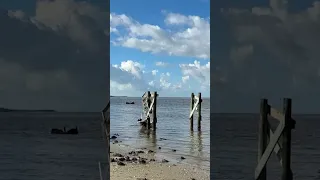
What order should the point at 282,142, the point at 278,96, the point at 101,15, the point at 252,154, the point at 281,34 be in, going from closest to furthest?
the point at 282,142
the point at 101,15
the point at 278,96
the point at 281,34
the point at 252,154

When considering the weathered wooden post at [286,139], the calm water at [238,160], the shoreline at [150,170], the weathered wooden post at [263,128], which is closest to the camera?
the weathered wooden post at [286,139]

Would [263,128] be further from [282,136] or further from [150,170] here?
[150,170]

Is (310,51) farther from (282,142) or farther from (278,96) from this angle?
(282,142)

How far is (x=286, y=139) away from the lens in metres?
2.79

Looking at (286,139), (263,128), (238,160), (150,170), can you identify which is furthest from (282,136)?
(238,160)

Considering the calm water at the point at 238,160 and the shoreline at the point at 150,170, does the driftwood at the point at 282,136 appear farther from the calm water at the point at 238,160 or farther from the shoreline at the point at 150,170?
the shoreline at the point at 150,170

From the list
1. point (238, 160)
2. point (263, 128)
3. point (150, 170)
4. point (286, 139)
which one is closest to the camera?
point (286, 139)

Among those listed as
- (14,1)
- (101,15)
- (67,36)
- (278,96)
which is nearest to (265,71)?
(278,96)

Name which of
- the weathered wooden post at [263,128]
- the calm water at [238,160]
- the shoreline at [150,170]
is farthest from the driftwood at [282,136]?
the shoreline at [150,170]

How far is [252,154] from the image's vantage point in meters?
6.68

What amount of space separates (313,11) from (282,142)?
2579 mm

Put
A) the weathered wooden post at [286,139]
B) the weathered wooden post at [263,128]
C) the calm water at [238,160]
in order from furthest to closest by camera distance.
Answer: the calm water at [238,160], the weathered wooden post at [263,128], the weathered wooden post at [286,139]

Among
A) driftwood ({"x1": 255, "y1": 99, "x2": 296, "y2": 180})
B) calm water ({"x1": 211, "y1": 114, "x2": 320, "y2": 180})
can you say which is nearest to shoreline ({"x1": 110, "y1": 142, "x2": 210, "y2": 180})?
calm water ({"x1": 211, "y1": 114, "x2": 320, "y2": 180})

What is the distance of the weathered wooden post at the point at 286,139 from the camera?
2.71m
